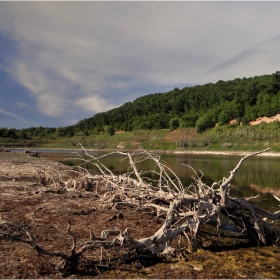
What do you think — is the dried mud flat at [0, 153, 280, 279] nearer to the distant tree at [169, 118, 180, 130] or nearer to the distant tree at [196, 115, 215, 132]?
the distant tree at [196, 115, 215, 132]

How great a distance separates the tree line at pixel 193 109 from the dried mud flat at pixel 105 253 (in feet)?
250

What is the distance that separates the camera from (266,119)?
77.2 metres

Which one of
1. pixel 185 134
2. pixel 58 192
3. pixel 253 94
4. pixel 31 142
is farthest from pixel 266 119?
pixel 58 192

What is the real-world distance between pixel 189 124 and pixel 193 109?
80.1 feet

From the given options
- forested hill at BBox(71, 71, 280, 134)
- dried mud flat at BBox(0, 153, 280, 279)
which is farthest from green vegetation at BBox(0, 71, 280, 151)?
dried mud flat at BBox(0, 153, 280, 279)

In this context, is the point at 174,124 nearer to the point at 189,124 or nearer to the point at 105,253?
the point at 189,124

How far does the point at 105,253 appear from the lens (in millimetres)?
4465

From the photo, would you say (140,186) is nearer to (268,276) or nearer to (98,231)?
(98,231)

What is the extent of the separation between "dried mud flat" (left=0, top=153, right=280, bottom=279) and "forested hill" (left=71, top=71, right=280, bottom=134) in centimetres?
7643

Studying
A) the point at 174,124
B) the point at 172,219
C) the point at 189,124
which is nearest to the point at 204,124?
the point at 189,124

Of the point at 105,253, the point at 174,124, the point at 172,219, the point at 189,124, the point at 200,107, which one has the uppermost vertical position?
the point at 200,107

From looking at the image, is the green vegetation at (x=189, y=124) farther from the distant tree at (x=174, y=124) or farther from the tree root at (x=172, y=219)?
the tree root at (x=172, y=219)

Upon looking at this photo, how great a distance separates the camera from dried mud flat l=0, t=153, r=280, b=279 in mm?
3907

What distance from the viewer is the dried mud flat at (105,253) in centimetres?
391
